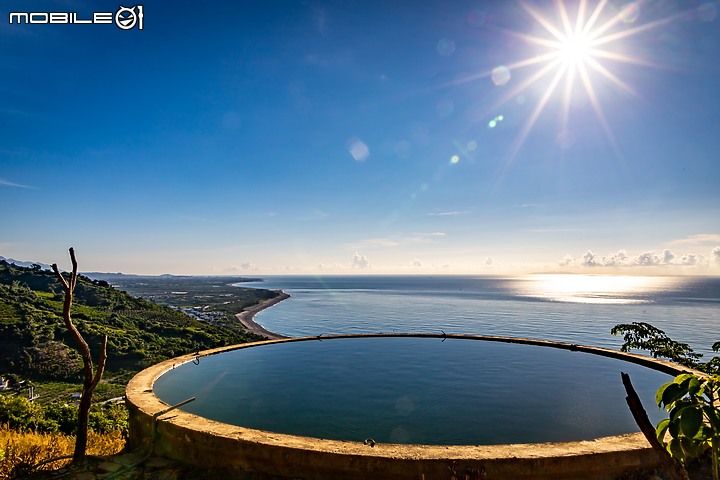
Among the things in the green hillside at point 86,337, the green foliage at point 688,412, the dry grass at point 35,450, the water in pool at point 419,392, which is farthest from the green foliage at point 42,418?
the green hillside at point 86,337

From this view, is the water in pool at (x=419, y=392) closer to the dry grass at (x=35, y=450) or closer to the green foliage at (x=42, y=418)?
the dry grass at (x=35, y=450)

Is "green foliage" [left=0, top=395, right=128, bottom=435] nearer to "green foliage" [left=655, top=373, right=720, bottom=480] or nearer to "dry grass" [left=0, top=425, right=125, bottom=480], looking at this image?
"dry grass" [left=0, top=425, right=125, bottom=480]

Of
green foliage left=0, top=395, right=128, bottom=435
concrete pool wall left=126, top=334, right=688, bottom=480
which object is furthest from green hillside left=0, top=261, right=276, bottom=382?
concrete pool wall left=126, top=334, right=688, bottom=480

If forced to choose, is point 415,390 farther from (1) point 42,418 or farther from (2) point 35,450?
(1) point 42,418

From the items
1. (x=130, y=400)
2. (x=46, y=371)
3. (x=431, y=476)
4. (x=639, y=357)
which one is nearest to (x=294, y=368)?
(x=130, y=400)

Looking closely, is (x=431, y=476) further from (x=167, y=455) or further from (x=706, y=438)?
(x=167, y=455)

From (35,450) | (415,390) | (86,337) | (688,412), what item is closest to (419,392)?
(415,390)
